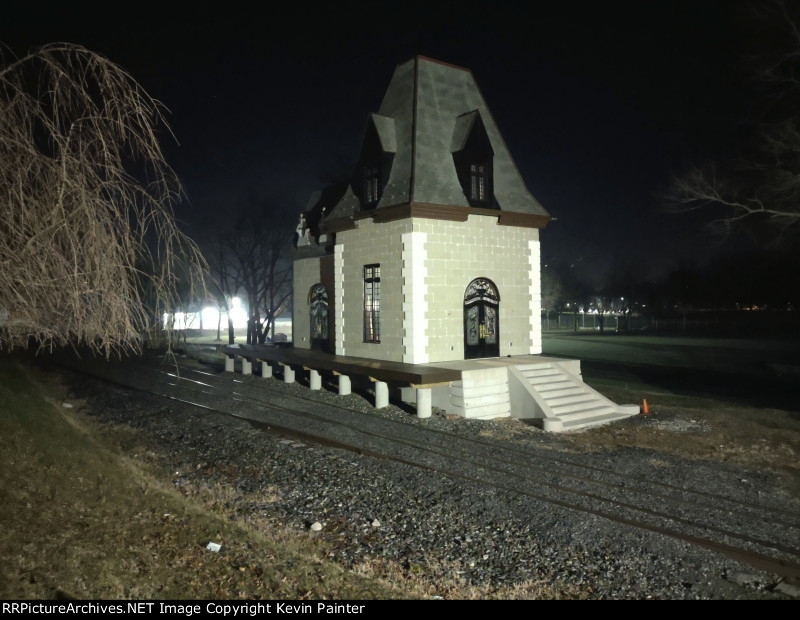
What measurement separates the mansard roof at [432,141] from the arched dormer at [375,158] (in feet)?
0.15

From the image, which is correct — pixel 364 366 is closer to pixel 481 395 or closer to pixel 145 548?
pixel 481 395

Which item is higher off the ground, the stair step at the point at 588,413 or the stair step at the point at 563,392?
the stair step at the point at 563,392

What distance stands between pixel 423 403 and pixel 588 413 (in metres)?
4.55

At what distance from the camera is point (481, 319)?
18453mm

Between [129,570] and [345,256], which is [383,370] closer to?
[345,256]

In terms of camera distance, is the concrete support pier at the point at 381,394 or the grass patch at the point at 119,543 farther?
the concrete support pier at the point at 381,394

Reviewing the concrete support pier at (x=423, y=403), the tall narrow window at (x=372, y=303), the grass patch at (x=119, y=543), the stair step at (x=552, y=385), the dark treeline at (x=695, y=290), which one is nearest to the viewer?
the grass patch at (x=119, y=543)

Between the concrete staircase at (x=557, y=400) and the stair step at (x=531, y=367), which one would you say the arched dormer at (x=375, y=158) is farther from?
the concrete staircase at (x=557, y=400)

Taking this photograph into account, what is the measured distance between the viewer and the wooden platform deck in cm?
1493

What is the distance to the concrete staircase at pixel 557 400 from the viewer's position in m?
14.5

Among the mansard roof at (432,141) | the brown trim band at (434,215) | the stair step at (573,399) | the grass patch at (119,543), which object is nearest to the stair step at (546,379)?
the stair step at (573,399)

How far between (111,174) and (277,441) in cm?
726

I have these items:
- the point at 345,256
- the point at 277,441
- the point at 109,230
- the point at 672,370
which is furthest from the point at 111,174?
the point at 672,370

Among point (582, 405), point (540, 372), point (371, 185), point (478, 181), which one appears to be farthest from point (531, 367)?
point (371, 185)
